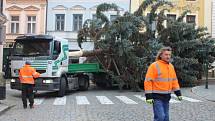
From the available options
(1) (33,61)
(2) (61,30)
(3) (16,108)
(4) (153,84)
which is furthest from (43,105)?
(2) (61,30)

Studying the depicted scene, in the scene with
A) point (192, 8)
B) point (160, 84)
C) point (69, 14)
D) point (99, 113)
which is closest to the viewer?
point (160, 84)

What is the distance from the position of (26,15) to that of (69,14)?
394cm

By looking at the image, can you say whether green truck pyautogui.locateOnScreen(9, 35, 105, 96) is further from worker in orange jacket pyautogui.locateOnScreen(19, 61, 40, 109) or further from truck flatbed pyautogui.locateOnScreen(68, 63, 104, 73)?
worker in orange jacket pyautogui.locateOnScreen(19, 61, 40, 109)

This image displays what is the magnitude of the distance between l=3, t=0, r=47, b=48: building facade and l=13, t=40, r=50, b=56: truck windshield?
2186cm

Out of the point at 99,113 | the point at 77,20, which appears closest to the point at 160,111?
the point at 99,113

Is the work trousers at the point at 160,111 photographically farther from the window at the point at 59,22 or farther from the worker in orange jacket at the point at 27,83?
the window at the point at 59,22

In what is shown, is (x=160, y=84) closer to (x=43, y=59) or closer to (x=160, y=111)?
(x=160, y=111)

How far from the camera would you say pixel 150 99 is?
9164mm

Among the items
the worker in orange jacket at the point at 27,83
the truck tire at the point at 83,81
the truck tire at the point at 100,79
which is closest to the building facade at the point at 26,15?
the truck tire at the point at 100,79

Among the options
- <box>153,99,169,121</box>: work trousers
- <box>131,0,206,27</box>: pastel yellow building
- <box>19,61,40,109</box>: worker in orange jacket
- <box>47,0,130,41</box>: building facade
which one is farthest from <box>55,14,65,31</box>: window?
<box>153,99,169,121</box>: work trousers

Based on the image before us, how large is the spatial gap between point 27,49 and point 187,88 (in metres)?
11.4

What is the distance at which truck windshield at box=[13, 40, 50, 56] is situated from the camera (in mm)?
22328

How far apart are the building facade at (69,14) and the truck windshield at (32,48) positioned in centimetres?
2194

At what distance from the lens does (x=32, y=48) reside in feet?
74.1
